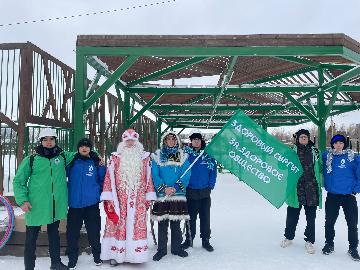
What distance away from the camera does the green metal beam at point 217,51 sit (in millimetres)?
5508

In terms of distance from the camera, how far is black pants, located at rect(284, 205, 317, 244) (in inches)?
199

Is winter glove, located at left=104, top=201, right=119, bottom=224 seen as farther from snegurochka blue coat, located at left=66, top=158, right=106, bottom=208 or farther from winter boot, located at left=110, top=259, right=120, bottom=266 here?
winter boot, located at left=110, top=259, right=120, bottom=266

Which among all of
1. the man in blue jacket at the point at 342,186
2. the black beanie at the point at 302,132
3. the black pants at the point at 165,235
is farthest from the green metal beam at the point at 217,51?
the black pants at the point at 165,235

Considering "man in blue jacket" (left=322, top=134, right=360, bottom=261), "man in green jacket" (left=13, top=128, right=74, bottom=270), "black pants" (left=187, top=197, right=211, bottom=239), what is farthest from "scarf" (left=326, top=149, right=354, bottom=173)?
"man in green jacket" (left=13, top=128, right=74, bottom=270)

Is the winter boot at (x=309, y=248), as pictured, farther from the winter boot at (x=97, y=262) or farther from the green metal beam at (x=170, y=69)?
the green metal beam at (x=170, y=69)

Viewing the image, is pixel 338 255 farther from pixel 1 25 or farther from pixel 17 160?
pixel 1 25

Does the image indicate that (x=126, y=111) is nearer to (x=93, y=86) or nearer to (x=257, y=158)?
(x=93, y=86)

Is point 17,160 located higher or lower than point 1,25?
lower

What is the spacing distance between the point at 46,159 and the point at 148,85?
544 cm

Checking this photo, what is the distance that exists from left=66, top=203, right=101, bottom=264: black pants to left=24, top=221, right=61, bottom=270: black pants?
155 millimetres

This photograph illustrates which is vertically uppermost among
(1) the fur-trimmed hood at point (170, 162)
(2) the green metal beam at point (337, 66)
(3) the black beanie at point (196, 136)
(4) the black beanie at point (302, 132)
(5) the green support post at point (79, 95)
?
(2) the green metal beam at point (337, 66)

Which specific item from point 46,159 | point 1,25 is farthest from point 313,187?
point 1,25

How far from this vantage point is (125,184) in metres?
4.49

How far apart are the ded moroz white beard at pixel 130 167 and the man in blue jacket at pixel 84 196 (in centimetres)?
28
